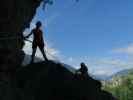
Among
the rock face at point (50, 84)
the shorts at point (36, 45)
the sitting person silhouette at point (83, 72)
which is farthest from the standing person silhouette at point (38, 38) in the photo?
the sitting person silhouette at point (83, 72)

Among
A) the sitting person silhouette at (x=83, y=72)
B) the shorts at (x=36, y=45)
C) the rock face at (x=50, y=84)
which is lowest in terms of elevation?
the rock face at (x=50, y=84)

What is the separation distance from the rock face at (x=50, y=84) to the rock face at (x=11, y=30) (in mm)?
1365

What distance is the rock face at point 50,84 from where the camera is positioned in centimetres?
2683

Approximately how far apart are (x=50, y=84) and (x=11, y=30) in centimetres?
440

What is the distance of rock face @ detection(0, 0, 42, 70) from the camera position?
26.3m

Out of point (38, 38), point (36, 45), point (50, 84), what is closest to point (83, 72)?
point (50, 84)

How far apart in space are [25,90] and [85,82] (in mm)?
5124

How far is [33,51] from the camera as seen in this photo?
2873cm

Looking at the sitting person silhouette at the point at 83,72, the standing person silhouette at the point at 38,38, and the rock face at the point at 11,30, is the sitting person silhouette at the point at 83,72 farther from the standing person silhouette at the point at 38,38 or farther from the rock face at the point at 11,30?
the rock face at the point at 11,30

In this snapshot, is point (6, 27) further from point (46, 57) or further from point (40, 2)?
point (40, 2)

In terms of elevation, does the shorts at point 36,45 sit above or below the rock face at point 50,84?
above

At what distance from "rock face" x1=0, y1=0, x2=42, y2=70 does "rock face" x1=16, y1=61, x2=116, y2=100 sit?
1.37 meters

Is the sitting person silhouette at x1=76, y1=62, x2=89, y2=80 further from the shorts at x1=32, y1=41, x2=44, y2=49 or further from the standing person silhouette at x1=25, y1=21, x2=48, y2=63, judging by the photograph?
the shorts at x1=32, y1=41, x2=44, y2=49

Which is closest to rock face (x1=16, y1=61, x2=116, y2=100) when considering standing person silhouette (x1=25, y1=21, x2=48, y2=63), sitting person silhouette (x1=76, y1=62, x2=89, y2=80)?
sitting person silhouette (x1=76, y1=62, x2=89, y2=80)
